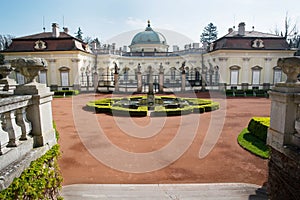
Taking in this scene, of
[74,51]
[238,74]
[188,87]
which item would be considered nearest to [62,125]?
[74,51]

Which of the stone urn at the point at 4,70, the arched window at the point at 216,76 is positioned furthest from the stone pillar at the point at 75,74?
the stone urn at the point at 4,70

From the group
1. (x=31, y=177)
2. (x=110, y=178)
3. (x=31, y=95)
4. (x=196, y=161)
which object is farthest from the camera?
(x=196, y=161)

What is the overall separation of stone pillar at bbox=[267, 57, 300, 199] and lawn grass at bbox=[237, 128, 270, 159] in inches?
106

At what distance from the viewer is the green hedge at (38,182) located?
99.9 inches

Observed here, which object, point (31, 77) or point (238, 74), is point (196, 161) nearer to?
point (31, 77)

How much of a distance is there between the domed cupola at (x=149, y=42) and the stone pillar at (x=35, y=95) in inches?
1578

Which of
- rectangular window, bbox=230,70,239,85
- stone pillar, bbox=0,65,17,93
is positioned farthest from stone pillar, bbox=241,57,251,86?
stone pillar, bbox=0,65,17,93

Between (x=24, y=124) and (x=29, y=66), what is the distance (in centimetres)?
93

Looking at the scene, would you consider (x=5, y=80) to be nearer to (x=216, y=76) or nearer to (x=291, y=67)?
(x=291, y=67)

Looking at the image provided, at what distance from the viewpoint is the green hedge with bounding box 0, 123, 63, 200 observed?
2.54 meters

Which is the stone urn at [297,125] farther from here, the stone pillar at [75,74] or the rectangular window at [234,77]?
the stone pillar at [75,74]

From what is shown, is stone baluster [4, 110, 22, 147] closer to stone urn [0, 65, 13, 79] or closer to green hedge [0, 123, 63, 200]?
green hedge [0, 123, 63, 200]

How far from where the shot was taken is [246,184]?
199 inches

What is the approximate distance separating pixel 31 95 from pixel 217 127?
858 cm
